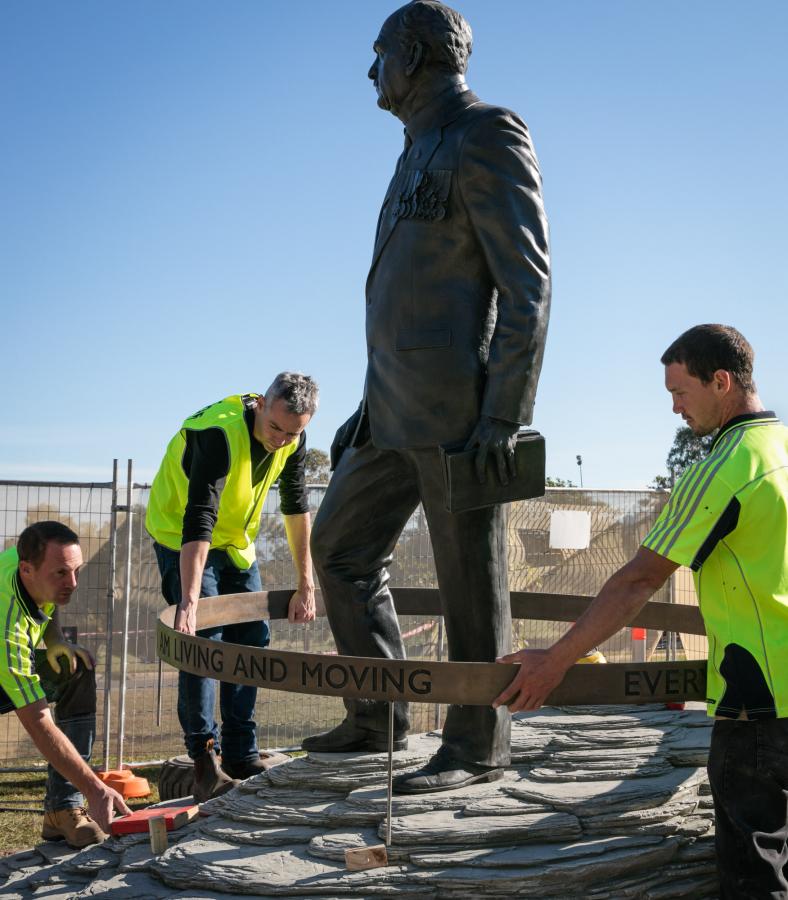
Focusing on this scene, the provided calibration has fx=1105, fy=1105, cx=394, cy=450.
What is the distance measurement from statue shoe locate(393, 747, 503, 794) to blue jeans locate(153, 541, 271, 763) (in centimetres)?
152

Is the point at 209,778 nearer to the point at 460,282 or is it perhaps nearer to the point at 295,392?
the point at 295,392

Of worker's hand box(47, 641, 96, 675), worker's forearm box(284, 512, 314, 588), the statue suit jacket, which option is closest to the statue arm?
the statue suit jacket

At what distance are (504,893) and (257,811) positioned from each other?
0.97 metres

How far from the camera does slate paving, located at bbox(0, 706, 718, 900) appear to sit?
10.3 ft

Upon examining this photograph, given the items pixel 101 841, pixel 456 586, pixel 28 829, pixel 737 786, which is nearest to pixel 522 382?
pixel 456 586

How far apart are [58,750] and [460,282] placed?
2231 millimetres

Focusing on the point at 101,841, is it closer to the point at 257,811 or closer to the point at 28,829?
the point at 257,811

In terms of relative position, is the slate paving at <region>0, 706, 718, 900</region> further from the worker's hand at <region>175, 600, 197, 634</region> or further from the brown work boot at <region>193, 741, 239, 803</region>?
the brown work boot at <region>193, 741, 239, 803</region>

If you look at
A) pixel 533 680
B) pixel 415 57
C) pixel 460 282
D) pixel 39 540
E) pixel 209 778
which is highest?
pixel 415 57

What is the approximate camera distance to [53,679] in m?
5.02

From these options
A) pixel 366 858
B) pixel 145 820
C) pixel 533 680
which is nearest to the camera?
pixel 533 680

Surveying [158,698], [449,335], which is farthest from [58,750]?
[158,698]

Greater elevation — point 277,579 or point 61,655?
point 277,579

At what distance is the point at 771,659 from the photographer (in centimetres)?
284
